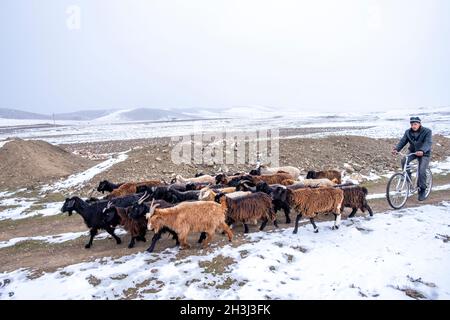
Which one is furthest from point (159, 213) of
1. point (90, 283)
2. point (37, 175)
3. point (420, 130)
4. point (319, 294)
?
point (37, 175)

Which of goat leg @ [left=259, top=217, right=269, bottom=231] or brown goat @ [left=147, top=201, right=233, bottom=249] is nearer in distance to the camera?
brown goat @ [left=147, top=201, right=233, bottom=249]

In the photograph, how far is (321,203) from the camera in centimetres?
796

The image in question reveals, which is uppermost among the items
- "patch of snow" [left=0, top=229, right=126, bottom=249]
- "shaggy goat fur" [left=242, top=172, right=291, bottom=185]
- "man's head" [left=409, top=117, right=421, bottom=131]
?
"man's head" [left=409, top=117, right=421, bottom=131]

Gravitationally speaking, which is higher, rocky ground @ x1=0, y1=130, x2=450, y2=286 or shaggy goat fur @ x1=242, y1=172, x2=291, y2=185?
shaggy goat fur @ x1=242, y1=172, x2=291, y2=185

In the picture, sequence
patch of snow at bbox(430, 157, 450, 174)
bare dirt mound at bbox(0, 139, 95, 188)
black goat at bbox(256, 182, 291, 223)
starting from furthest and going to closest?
bare dirt mound at bbox(0, 139, 95, 188)
patch of snow at bbox(430, 157, 450, 174)
black goat at bbox(256, 182, 291, 223)

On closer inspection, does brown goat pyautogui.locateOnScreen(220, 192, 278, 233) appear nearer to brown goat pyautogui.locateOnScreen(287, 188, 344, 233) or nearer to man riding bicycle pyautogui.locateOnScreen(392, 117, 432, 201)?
brown goat pyautogui.locateOnScreen(287, 188, 344, 233)

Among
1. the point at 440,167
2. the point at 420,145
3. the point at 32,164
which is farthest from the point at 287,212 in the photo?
the point at 32,164

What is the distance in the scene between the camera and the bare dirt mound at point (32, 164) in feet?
56.2

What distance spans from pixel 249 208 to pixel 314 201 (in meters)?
1.46

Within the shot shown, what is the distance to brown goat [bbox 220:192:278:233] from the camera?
798cm

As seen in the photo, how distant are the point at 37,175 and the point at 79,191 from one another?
505cm

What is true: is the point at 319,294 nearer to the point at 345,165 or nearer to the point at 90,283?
the point at 90,283

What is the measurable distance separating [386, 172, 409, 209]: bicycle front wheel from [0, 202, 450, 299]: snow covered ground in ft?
5.44

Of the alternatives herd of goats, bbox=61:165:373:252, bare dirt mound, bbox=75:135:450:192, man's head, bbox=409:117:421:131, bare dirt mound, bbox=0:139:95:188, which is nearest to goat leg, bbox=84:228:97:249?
herd of goats, bbox=61:165:373:252
